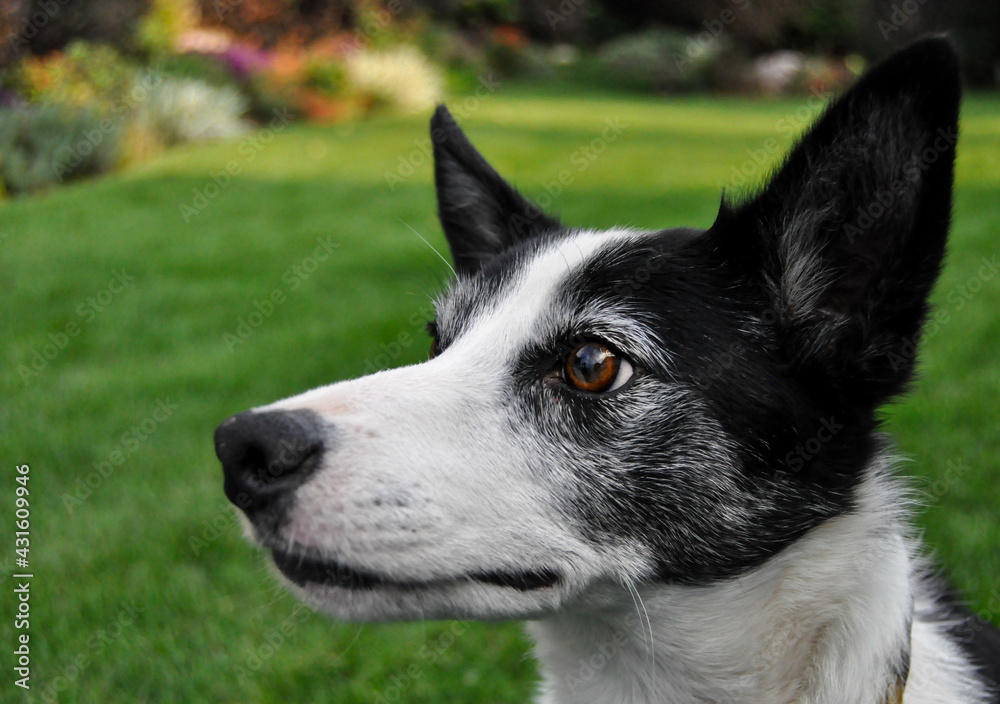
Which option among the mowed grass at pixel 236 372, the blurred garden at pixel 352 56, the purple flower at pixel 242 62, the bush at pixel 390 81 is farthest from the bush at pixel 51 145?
the bush at pixel 390 81

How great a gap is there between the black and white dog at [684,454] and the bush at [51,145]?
9363 millimetres

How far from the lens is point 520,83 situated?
80.0ft

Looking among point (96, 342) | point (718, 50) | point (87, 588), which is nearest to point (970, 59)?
point (718, 50)

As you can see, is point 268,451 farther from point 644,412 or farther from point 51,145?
point 51,145

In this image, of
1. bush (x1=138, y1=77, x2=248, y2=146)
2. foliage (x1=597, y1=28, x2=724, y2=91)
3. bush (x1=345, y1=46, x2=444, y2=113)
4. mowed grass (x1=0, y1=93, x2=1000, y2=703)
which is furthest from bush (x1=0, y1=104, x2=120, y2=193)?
foliage (x1=597, y1=28, x2=724, y2=91)

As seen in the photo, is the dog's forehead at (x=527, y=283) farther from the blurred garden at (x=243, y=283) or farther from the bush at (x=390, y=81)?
the bush at (x=390, y=81)

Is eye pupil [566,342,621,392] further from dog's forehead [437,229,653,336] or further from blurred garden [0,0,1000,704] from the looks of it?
blurred garden [0,0,1000,704]

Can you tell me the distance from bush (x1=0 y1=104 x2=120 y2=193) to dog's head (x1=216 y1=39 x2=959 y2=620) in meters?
9.30

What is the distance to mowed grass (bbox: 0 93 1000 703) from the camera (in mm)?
3064

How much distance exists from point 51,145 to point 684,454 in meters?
10.1

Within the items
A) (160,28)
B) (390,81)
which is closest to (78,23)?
(160,28)

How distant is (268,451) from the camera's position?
159cm

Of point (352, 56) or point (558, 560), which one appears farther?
point (352, 56)

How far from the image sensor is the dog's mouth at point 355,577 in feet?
5.46
